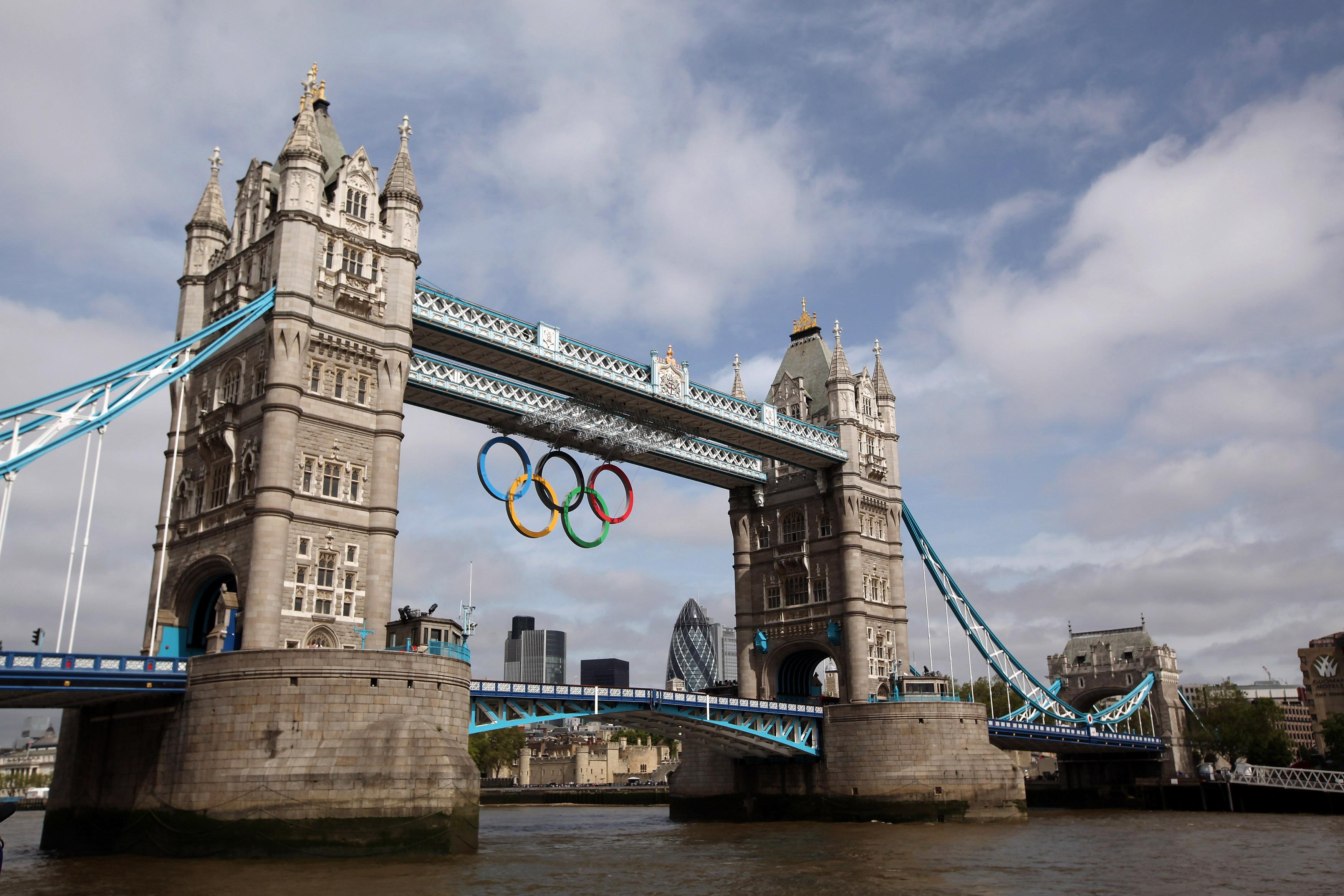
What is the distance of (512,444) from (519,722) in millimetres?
14082

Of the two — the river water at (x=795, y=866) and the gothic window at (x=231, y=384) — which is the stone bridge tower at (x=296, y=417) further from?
the river water at (x=795, y=866)

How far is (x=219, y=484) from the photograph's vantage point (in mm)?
45438

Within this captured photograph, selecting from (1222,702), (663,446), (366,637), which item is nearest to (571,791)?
(1222,702)

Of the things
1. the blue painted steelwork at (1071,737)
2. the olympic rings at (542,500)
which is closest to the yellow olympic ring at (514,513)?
the olympic rings at (542,500)

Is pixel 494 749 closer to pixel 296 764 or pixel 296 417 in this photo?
pixel 296 417

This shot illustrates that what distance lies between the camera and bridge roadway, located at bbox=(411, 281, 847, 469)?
50188 mm

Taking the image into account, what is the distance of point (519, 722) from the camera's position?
157ft

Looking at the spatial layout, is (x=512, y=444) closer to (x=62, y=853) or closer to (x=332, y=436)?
(x=332, y=436)

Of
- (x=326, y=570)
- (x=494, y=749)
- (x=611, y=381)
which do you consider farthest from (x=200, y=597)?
(x=494, y=749)

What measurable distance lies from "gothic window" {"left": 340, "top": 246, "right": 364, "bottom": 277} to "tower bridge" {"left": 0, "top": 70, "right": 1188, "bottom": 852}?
28 centimetres

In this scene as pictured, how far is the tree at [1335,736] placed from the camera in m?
90.0

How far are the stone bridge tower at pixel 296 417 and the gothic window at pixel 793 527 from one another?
33.1m

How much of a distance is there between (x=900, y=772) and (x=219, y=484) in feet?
126

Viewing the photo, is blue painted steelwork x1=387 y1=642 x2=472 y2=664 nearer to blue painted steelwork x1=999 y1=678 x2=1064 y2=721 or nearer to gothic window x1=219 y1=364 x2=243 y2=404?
gothic window x1=219 y1=364 x2=243 y2=404
